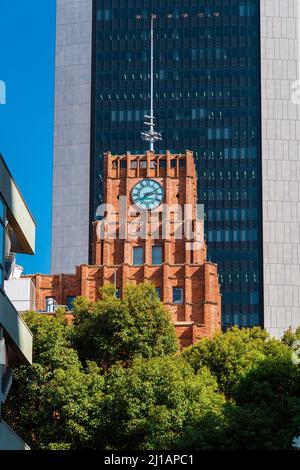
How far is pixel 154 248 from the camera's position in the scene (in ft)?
431

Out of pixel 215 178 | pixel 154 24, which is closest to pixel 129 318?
pixel 215 178

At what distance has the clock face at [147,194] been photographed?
132875mm

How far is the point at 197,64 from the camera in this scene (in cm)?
18888

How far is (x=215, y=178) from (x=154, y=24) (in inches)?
850

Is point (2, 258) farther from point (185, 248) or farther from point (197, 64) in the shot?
point (197, 64)

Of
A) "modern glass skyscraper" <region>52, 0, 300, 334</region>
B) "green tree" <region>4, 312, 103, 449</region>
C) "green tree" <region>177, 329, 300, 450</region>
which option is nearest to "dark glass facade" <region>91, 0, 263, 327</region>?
"modern glass skyscraper" <region>52, 0, 300, 334</region>

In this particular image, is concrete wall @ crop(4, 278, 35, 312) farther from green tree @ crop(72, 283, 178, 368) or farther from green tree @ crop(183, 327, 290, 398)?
green tree @ crop(183, 327, 290, 398)

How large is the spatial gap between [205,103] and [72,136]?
16249 mm

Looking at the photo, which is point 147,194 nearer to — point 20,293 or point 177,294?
point 177,294

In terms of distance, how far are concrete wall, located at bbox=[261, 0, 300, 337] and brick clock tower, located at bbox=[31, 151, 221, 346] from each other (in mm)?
46908

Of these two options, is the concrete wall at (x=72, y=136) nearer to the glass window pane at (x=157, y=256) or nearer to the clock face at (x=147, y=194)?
the clock face at (x=147, y=194)

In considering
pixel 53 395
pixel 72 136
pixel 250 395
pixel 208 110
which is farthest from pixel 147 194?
pixel 72 136

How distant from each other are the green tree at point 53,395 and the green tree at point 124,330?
1.99 meters

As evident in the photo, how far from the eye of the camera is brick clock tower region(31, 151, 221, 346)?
124 metres
